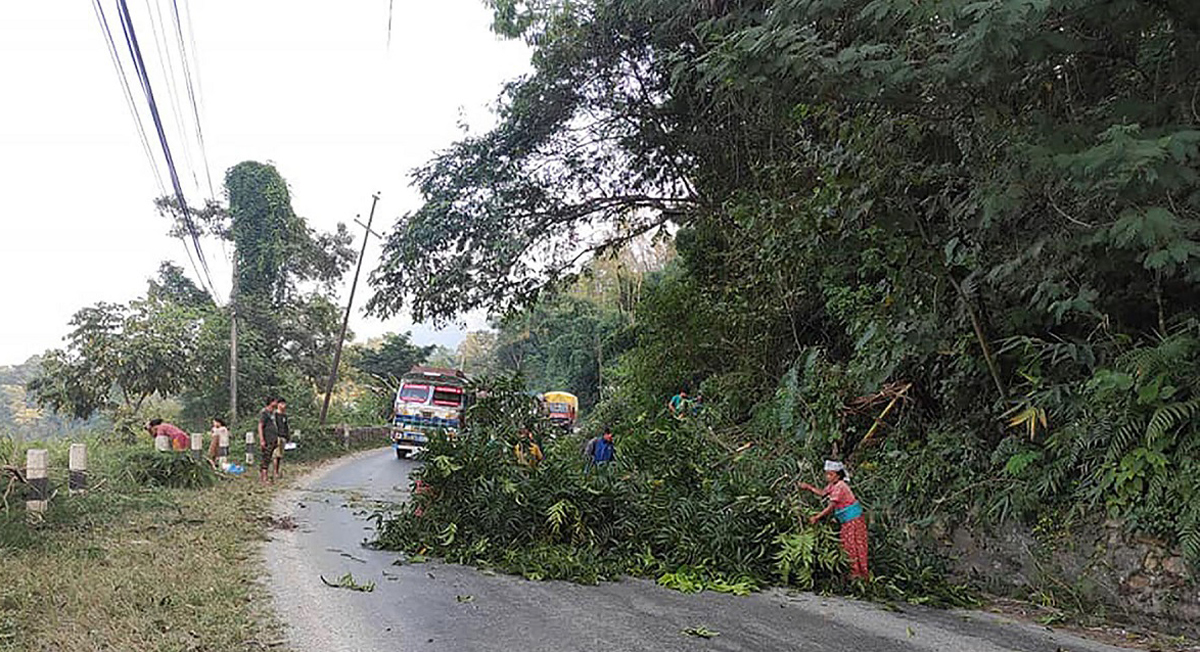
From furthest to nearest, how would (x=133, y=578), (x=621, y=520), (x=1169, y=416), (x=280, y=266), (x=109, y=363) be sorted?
1. (x=280, y=266)
2. (x=109, y=363)
3. (x=621, y=520)
4. (x=1169, y=416)
5. (x=133, y=578)

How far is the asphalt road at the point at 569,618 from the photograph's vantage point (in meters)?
6.03

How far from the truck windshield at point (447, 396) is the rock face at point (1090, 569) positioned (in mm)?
20317

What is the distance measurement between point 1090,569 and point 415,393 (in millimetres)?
22473

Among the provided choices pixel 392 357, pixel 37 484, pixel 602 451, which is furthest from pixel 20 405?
pixel 602 451

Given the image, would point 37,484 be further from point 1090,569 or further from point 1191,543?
point 1191,543

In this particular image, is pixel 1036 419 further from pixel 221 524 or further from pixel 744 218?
pixel 221 524

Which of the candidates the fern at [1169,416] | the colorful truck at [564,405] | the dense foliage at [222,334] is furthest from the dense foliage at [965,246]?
the colorful truck at [564,405]

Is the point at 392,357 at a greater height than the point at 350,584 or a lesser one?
greater

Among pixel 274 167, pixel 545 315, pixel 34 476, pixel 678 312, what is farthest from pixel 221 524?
pixel 545 315

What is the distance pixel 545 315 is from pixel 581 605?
48259mm

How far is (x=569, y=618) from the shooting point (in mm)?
6738

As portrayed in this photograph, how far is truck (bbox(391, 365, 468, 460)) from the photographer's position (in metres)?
27.0

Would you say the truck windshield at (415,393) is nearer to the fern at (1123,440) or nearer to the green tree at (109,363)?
the green tree at (109,363)

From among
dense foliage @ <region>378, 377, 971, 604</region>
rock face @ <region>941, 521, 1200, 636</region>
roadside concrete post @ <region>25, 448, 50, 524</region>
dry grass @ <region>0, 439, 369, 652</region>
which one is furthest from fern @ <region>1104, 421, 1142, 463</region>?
roadside concrete post @ <region>25, 448, 50, 524</region>
